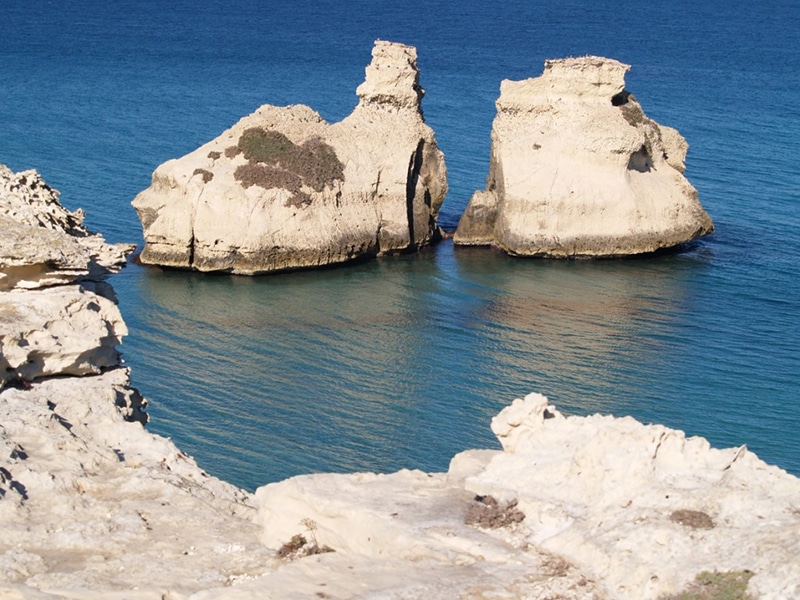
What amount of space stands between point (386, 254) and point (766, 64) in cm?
6832

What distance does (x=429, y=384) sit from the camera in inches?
1561

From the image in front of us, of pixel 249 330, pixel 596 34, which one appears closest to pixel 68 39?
pixel 596 34

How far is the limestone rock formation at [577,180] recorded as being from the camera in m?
55.2

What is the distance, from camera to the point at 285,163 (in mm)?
53969

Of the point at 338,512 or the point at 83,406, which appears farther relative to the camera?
the point at 83,406

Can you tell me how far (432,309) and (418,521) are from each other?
30.4m

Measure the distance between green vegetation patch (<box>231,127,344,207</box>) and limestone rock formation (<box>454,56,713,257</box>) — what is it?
657 centimetres

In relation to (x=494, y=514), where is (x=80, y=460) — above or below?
below

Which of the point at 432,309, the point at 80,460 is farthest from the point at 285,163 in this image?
the point at 80,460

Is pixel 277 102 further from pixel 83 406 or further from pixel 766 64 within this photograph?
pixel 83 406

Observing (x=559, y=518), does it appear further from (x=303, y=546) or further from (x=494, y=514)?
(x=303, y=546)

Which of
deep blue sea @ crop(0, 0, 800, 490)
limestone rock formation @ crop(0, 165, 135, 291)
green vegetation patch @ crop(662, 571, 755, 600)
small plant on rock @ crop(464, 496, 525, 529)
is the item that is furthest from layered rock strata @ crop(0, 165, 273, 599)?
deep blue sea @ crop(0, 0, 800, 490)

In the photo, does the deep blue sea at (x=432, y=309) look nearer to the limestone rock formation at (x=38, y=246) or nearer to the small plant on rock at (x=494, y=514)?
the limestone rock formation at (x=38, y=246)

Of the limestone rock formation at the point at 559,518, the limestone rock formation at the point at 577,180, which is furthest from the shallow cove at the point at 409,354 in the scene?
the limestone rock formation at the point at 559,518
